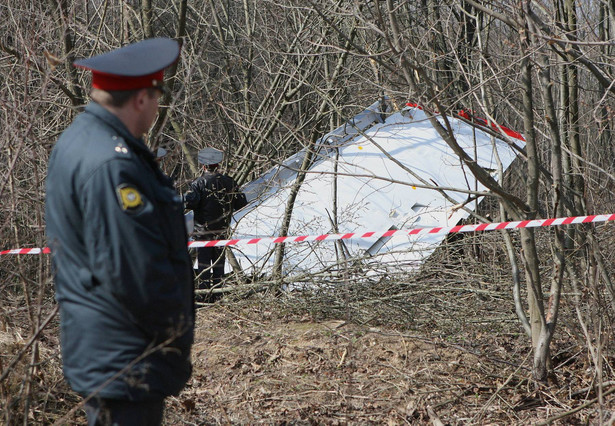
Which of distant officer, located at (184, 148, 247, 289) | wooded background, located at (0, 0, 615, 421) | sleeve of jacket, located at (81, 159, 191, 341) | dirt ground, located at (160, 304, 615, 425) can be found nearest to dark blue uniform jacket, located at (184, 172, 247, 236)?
distant officer, located at (184, 148, 247, 289)

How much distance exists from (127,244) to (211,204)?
6.32 m

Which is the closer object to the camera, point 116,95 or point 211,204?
point 116,95

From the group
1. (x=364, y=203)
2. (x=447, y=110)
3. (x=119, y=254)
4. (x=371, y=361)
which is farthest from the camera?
(x=364, y=203)

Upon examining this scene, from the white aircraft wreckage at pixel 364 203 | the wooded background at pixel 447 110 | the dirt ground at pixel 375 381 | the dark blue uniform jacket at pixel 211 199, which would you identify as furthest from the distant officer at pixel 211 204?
the dirt ground at pixel 375 381

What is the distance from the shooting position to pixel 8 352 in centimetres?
434

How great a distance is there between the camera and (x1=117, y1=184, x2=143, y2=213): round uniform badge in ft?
7.37

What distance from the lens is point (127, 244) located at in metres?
2.25

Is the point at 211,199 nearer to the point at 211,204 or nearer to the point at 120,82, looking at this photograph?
the point at 211,204

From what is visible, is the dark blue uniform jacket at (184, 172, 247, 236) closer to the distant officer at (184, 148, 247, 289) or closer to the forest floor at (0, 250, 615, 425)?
the distant officer at (184, 148, 247, 289)

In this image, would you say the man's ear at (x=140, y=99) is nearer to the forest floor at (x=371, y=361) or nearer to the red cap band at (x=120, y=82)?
the red cap band at (x=120, y=82)

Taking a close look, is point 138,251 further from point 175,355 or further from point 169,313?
point 175,355

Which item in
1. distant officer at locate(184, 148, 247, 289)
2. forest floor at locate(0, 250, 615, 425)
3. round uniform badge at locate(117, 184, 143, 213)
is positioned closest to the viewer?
round uniform badge at locate(117, 184, 143, 213)

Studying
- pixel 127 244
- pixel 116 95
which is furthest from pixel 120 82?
pixel 127 244

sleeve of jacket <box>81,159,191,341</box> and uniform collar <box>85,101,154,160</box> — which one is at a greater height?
uniform collar <box>85,101,154,160</box>
